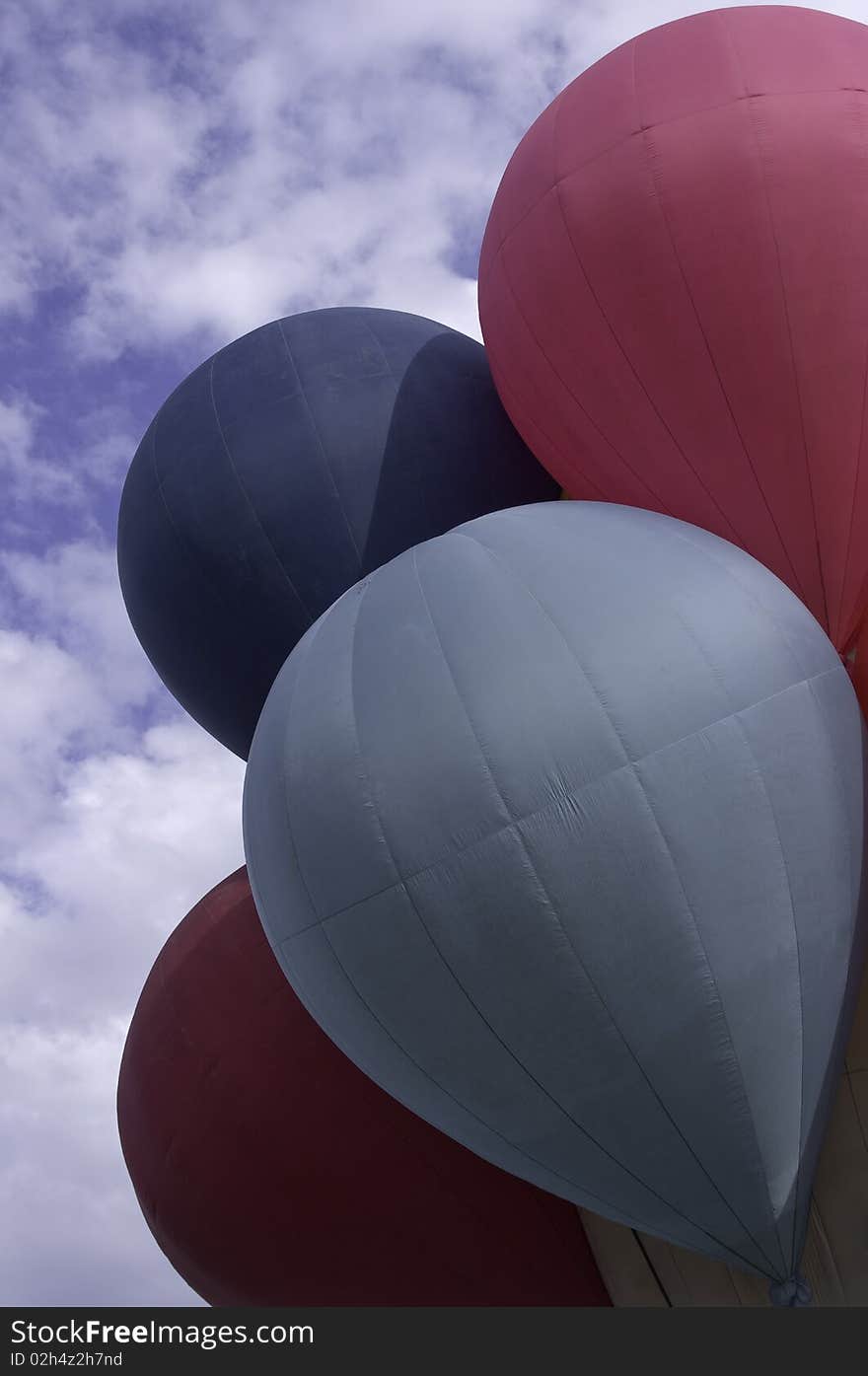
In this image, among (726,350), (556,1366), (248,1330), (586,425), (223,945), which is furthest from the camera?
(223,945)

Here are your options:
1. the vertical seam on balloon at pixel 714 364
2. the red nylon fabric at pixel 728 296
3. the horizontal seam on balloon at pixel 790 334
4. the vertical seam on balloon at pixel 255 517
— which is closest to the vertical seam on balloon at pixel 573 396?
the red nylon fabric at pixel 728 296

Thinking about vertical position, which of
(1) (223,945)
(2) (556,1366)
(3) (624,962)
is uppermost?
(1) (223,945)

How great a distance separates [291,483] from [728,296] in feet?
9.03

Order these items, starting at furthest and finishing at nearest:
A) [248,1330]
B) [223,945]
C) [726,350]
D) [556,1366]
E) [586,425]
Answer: [223,945] < [586,425] < [726,350] < [248,1330] < [556,1366]

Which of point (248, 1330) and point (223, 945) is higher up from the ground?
point (223, 945)

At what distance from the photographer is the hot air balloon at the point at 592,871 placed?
5520 mm

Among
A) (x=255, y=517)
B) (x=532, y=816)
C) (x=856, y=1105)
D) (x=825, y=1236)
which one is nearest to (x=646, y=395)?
(x=255, y=517)

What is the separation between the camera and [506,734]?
5594 millimetres

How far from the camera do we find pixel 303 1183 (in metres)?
7.39

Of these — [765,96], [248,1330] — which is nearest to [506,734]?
[248,1330]

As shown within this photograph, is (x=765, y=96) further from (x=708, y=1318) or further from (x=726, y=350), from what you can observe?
(x=708, y=1318)

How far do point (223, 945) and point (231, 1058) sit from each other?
2.25 ft

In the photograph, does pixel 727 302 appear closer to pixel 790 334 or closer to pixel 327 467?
pixel 790 334

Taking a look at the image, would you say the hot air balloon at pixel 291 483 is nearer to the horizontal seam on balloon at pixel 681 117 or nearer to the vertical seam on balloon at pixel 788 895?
the horizontal seam on balloon at pixel 681 117
